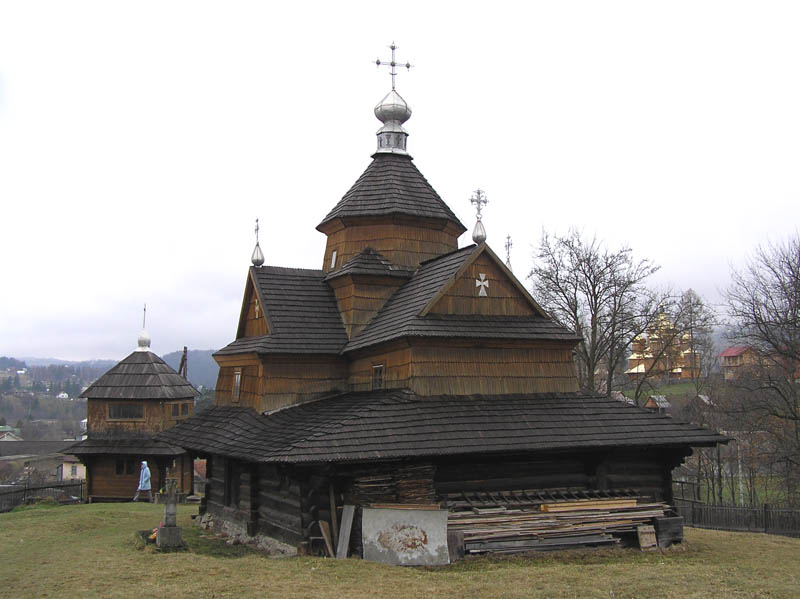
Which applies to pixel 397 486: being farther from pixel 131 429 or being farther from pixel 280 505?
pixel 131 429

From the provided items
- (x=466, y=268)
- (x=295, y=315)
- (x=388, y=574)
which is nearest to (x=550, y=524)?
(x=388, y=574)

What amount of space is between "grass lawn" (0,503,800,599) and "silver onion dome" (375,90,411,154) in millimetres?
12272

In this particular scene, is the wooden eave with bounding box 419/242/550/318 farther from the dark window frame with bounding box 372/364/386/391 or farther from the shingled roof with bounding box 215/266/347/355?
the shingled roof with bounding box 215/266/347/355

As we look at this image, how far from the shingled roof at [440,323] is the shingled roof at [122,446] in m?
14.8

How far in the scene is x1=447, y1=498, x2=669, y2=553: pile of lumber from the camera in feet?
43.6

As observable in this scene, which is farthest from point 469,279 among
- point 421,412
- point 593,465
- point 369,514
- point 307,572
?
point 307,572

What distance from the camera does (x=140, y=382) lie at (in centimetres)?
3156

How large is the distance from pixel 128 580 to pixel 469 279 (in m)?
9.02

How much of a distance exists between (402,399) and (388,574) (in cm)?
391

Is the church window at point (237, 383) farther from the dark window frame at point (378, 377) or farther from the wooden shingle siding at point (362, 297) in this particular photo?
the dark window frame at point (378, 377)

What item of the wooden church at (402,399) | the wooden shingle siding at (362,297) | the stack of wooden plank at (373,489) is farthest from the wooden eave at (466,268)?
the stack of wooden plank at (373,489)

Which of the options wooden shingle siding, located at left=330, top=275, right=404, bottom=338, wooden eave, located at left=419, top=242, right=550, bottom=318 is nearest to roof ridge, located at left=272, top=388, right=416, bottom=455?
wooden eave, located at left=419, top=242, right=550, bottom=318

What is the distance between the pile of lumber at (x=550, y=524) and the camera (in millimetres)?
13297

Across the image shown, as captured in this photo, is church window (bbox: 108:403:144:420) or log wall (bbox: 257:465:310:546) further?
church window (bbox: 108:403:144:420)
